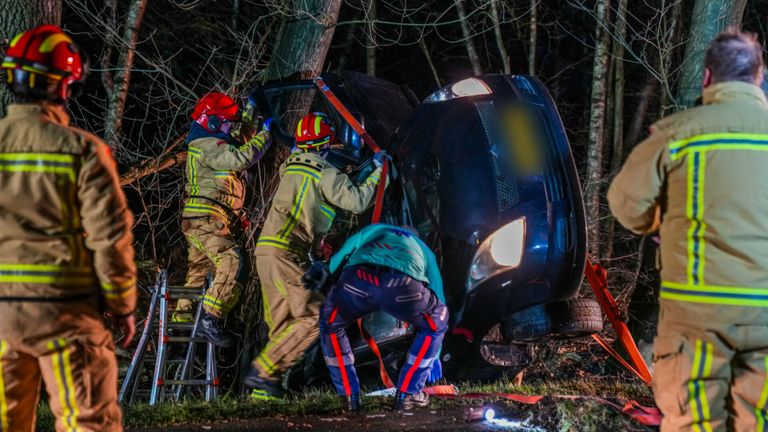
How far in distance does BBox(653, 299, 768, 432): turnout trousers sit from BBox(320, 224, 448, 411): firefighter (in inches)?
84.8

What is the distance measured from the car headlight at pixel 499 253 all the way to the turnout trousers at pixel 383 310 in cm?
44

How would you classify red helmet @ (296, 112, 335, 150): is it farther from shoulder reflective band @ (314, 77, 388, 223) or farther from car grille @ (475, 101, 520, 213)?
car grille @ (475, 101, 520, 213)

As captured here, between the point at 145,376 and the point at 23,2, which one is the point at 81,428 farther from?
the point at 145,376

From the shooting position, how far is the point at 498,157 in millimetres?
5469

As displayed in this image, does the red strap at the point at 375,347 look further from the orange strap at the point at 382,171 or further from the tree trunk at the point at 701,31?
the tree trunk at the point at 701,31

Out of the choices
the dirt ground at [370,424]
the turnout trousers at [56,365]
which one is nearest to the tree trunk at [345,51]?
the dirt ground at [370,424]

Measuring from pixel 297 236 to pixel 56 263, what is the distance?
314 centimetres

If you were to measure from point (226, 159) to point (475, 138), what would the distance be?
2090 millimetres

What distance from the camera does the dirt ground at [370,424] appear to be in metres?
4.52

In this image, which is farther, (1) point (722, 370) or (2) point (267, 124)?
(2) point (267, 124)

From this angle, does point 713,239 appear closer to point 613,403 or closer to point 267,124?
point 613,403

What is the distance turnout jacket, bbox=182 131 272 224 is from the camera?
6.41m

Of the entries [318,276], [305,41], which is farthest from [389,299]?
[305,41]

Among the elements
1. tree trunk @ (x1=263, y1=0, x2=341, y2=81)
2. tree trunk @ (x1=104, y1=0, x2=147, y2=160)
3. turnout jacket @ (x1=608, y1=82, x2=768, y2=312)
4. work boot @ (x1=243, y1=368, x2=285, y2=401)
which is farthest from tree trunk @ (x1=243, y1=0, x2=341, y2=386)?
turnout jacket @ (x1=608, y1=82, x2=768, y2=312)
